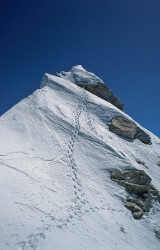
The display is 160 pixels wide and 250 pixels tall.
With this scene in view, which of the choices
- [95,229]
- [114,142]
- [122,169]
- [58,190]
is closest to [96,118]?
[114,142]

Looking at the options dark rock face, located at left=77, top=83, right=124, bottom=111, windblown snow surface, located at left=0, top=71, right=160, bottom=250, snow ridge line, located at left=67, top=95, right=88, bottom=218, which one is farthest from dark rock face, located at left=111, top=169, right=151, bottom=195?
dark rock face, located at left=77, top=83, right=124, bottom=111

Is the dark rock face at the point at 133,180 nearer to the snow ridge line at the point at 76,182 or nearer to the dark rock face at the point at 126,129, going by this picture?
the snow ridge line at the point at 76,182

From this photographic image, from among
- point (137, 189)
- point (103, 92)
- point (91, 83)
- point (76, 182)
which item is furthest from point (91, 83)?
point (76, 182)

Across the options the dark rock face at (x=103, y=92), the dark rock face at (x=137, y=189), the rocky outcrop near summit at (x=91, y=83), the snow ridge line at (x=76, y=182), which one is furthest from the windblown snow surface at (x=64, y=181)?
the rocky outcrop near summit at (x=91, y=83)

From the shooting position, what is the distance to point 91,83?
82.8 ft

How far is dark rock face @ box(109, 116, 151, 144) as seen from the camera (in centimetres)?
1620

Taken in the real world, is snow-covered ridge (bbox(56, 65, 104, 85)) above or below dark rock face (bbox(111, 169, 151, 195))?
above

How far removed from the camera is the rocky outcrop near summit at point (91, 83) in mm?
24689

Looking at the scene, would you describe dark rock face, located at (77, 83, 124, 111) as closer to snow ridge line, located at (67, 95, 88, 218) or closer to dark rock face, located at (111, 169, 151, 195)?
snow ridge line, located at (67, 95, 88, 218)

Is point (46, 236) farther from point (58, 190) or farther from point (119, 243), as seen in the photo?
point (119, 243)

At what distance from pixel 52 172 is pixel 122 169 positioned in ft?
15.6

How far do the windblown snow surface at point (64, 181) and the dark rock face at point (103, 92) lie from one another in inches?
338

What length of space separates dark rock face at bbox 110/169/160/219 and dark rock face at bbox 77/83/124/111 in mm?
14535

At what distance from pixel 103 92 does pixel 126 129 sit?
9806mm
